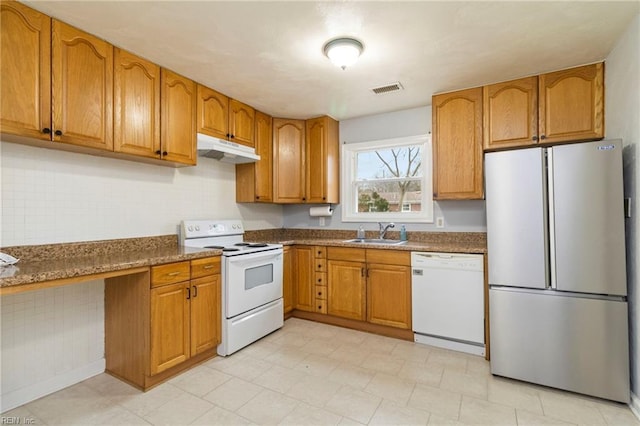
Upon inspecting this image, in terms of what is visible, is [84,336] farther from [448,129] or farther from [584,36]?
[584,36]

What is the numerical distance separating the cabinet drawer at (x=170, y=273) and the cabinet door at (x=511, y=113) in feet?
9.11

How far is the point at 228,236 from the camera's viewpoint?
338cm

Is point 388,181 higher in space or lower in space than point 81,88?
lower

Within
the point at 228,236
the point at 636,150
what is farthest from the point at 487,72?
the point at 228,236

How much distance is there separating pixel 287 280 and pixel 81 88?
2478 millimetres

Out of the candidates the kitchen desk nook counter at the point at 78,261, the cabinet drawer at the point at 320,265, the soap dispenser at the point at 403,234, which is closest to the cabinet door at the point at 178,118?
the kitchen desk nook counter at the point at 78,261

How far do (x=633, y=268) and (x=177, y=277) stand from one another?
10.1ft

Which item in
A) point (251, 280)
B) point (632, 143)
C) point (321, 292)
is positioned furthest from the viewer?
point (321, 292)

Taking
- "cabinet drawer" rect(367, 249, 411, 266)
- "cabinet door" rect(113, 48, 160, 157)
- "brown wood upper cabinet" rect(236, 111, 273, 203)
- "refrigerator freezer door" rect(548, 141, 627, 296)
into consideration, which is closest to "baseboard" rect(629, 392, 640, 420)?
"refrigerator freezer door" rect(548, 141, 627, 296)

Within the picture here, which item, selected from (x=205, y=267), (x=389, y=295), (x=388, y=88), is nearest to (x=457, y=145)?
(x=388, y=88)

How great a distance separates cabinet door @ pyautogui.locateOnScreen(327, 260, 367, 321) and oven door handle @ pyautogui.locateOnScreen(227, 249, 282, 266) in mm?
609

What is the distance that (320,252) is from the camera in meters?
3.44

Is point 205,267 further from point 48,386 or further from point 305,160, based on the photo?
point 305,160

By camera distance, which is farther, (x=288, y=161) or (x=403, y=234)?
(x=288, y=161)
